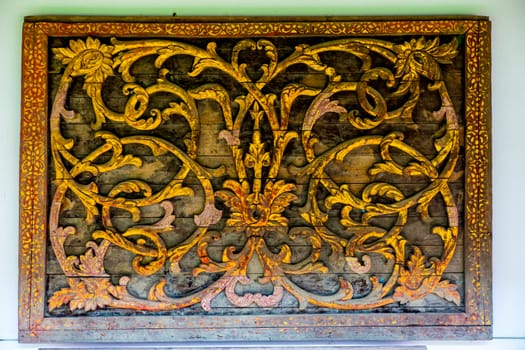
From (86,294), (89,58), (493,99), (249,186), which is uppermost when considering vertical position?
(89,58)

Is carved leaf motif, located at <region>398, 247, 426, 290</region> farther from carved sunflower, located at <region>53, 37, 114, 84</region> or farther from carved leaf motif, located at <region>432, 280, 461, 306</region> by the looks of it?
carved sunflower, located at <region>53, 37, 114, 84</region>

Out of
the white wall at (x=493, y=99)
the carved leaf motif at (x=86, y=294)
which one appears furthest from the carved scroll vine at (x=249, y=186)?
the white wall at (x=493, y=99)

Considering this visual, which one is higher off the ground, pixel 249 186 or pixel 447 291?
pixel 249 186

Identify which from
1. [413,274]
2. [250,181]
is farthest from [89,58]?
[413,274]

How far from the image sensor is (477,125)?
1.51 metres

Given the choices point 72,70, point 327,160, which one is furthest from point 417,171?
point 72,70

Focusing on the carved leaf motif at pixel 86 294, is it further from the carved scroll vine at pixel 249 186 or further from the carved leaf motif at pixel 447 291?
the carved leaf motif at pixel 447 291

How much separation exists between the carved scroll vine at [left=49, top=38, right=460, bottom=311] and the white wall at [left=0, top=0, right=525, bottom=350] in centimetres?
15

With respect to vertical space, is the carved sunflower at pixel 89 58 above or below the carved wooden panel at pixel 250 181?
above

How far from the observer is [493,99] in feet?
5.08

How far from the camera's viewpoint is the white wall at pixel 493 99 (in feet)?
5.05

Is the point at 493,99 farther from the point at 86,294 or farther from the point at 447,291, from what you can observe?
the point at 86,294

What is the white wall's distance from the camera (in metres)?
1.54

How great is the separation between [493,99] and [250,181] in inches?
35.6
